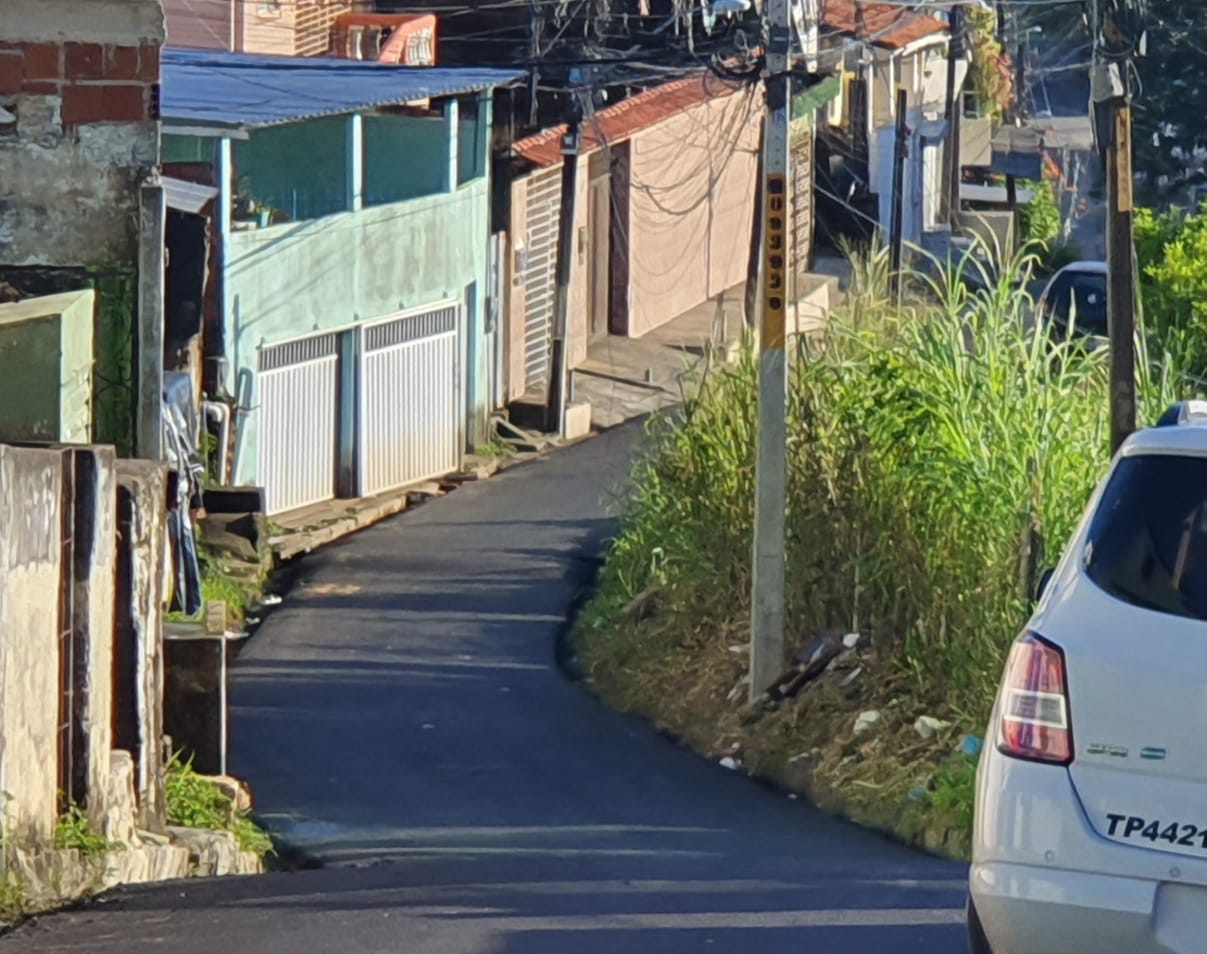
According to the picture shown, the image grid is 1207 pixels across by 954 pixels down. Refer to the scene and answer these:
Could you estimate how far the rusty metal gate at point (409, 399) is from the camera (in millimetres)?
25266

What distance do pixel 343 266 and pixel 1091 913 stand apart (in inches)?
805

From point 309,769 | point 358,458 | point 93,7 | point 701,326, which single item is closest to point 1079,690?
point 93,7

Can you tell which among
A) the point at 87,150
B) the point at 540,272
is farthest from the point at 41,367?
the point at 540,272

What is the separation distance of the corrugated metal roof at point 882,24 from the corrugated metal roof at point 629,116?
2781mm

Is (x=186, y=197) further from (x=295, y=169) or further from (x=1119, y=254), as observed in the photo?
(x=295, y=169)

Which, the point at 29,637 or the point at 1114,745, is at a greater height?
the point at 1114,745

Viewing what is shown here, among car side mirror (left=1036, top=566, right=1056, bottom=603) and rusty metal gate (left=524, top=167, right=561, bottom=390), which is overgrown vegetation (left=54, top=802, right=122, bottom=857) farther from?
→ rusty metal gate (left=524, top=167, right=561, bottom=390)

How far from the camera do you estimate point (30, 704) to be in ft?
24.6

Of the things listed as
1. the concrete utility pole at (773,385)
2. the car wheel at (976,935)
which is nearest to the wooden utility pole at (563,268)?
the concrete utility pole at (773,385)

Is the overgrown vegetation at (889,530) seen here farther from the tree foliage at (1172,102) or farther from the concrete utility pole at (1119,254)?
the tree foliage at (1172,102)

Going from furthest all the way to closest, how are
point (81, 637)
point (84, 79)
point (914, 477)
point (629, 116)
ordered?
point (629, 116), point (914, 477), point (84, 79), point (81, 637)

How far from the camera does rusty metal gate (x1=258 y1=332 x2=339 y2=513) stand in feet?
76.5

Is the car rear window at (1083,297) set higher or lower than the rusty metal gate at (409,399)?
higher

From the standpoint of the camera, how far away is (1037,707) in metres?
4.55
